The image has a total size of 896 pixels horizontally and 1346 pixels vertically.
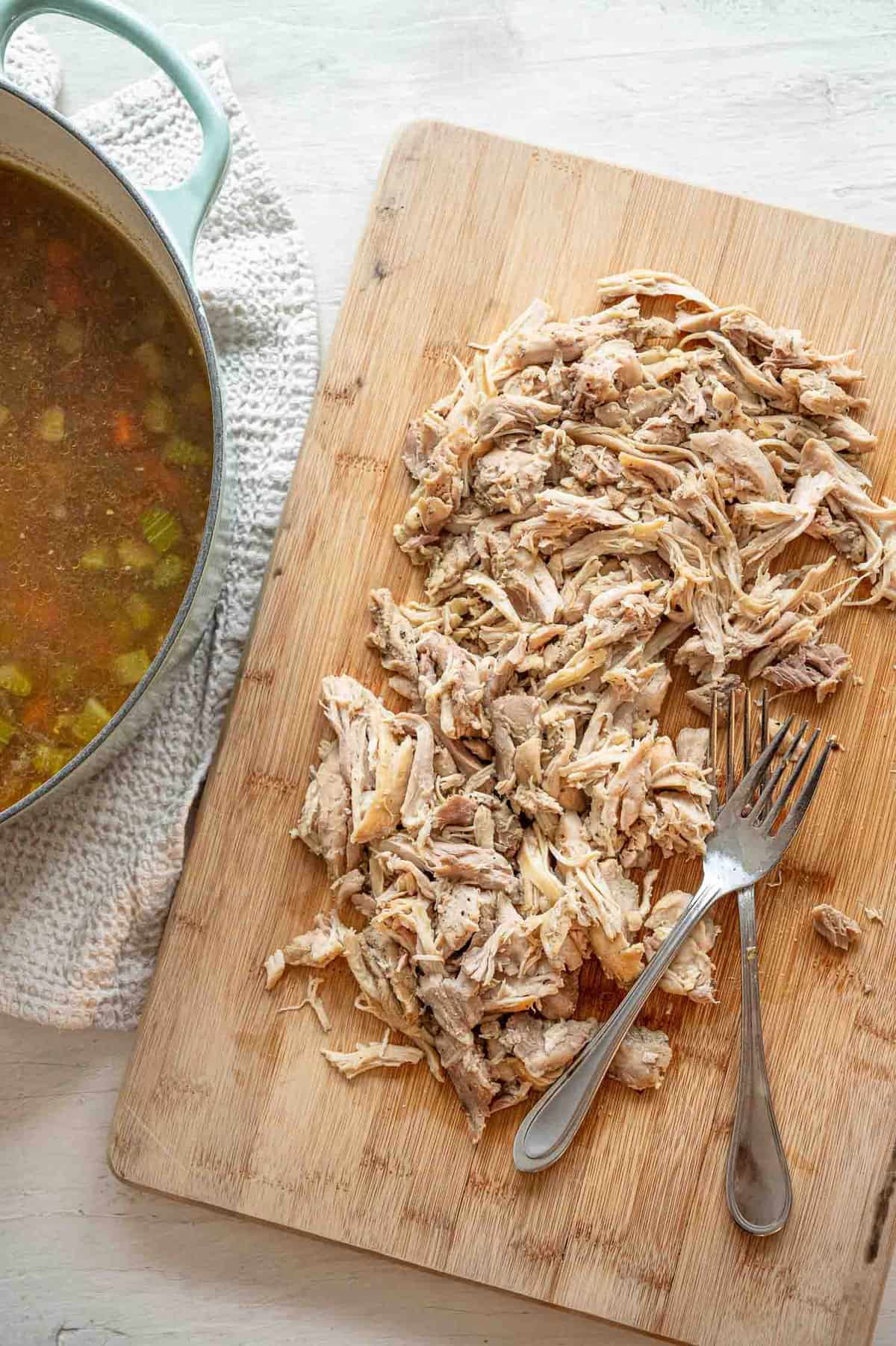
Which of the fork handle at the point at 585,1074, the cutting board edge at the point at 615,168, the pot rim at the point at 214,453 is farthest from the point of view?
the cutting board edge at the point at 615,168

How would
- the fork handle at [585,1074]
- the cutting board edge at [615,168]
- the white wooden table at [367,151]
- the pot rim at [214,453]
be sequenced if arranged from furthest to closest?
the white wooden table at [367,151] → the cutting board edge at [615,168] → the fork handle at [585,1074] → the pot rim at [214,453]

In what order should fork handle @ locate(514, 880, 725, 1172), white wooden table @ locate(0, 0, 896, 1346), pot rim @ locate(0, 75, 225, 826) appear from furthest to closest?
white wooden table @ locate(0, 0, 896, 1346), fork handle @ locate(514, 880, 725, 1172), pot rim @ locate(0, 75, 225, 826)

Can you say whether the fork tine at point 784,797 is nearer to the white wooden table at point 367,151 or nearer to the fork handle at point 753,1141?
the fork handle at point 753,1141

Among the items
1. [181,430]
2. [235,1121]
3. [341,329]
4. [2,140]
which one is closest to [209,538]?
[181,430]

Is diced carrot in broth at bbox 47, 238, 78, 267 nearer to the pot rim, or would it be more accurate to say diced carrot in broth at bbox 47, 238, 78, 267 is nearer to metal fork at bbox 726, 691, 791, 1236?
the pot rim

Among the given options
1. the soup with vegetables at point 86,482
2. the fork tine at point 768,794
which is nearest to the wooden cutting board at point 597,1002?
the fork tine at point 768,794

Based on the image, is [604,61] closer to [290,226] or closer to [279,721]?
[290,226]

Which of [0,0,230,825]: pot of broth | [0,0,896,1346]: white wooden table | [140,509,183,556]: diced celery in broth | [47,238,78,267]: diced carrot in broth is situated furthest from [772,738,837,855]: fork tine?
[47,238,78,267]: diced carrot in broth

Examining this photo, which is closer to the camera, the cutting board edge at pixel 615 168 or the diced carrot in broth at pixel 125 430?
the diced carrot in broth at pixel 125 430

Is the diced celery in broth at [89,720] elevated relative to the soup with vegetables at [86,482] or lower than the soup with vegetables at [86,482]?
lower
